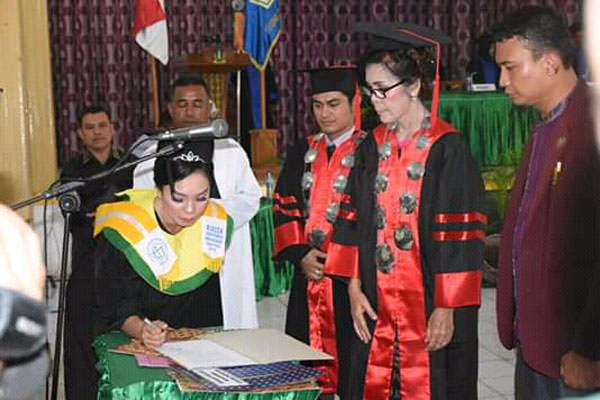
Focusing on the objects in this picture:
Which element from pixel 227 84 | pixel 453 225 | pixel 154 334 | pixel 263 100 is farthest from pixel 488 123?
pixel 154 334

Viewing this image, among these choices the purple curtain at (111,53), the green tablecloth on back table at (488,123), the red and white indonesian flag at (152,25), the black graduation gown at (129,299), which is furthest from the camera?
the purple curtain at (111,53)

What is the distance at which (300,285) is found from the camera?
3.28 m

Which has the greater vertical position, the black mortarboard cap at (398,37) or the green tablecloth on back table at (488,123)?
the black mortarboard cap at (398,37)

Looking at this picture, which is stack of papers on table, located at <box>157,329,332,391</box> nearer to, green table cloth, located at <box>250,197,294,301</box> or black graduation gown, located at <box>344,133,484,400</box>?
black graduation gown, located at <box>344,133,484,400</box>

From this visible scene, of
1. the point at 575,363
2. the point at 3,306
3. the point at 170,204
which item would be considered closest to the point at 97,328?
the point at 170,204

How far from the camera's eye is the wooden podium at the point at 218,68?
7.00 meters

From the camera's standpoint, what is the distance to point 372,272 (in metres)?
2.66

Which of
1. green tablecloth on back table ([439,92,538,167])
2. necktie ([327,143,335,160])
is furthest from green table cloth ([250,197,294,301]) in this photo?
necktie ([327,143,335,160])

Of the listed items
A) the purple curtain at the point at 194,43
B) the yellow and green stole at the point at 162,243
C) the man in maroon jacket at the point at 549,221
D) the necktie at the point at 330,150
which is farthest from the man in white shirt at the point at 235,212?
the purple curtain at the point at 194,43

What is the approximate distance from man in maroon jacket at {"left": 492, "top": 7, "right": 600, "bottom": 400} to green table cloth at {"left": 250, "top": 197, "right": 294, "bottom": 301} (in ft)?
10.8

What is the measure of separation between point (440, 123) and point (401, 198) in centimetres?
29

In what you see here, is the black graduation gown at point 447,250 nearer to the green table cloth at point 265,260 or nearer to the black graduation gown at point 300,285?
the black graduation gown at point 300,285

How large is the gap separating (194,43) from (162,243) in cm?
731

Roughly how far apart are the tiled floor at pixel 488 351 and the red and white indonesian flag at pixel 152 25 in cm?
227
